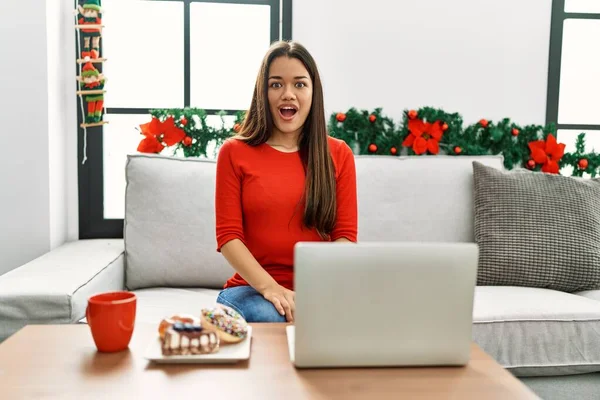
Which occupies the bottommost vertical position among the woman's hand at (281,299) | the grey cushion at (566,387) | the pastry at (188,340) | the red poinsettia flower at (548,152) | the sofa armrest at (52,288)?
the grey cushion at (566,387)

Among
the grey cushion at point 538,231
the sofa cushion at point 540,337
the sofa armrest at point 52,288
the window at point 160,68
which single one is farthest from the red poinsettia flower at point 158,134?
the sofa cushion at point 540,337

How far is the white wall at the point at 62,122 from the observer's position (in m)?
2.14

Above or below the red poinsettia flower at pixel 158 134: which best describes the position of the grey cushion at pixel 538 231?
below

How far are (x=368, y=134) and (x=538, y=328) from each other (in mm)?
1069

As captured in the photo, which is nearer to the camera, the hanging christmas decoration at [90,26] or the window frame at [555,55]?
the hanging christmas decoration at [90,26]

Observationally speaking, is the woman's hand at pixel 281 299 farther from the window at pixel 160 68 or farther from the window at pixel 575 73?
the window at pixel 575 73

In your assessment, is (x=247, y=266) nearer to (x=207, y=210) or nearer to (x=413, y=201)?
(x=207, y=210)

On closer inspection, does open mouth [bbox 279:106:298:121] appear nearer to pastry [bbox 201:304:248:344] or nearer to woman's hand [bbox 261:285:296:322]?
woman's hand [bbox 261:285:296:322]

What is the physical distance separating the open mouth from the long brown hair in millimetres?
47

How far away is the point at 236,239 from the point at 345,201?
0.33m

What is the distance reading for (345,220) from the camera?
1.55m

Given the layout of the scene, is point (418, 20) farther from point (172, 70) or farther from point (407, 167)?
point (172, 70)

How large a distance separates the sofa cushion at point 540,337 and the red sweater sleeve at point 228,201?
28.4 inches

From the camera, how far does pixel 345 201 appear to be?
61.7 inches
